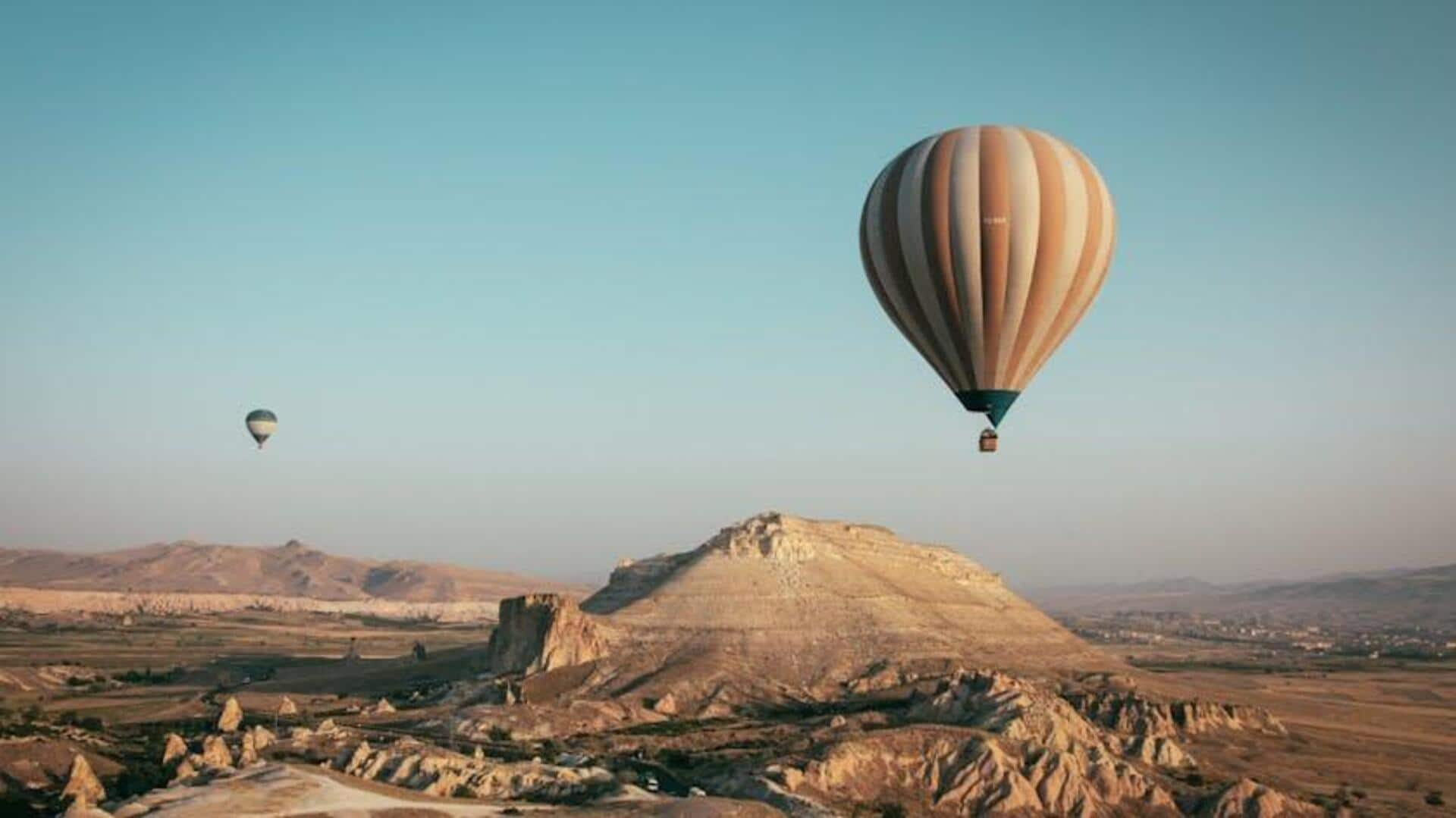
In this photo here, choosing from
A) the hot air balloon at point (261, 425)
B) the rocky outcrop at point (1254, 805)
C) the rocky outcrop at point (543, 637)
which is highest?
the hot air balloon at point (261, 425)

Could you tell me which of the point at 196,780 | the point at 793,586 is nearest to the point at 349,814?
the point at 196,780

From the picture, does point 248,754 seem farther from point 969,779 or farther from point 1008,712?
point 1008,712

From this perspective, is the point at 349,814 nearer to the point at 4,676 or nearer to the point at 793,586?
the point at 793,586

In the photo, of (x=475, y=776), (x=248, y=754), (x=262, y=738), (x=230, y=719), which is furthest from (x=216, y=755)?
(x=230, y=719)

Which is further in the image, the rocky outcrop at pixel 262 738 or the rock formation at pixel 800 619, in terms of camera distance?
the rock formation at pixel 800 619

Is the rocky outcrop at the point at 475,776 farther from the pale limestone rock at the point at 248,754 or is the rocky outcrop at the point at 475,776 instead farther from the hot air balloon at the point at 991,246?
the hot air balloon at the point at 991,246

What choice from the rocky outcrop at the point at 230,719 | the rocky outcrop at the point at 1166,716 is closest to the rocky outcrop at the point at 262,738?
the rocky outcrop at the point at 230,719
